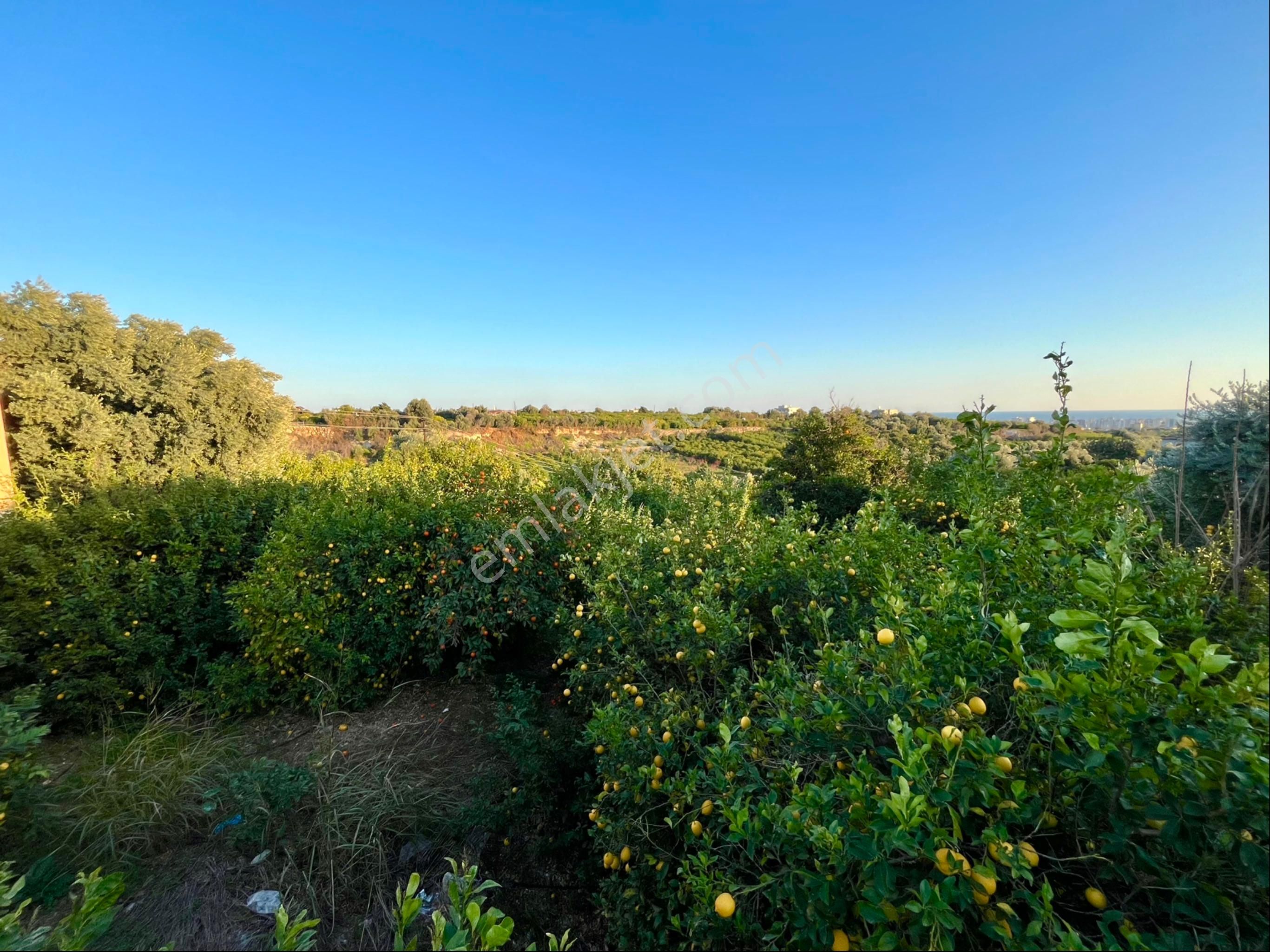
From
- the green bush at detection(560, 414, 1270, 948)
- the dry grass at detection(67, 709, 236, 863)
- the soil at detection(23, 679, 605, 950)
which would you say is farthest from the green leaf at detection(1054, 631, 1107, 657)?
the dry grass at detection(67, 709, 236, 863)

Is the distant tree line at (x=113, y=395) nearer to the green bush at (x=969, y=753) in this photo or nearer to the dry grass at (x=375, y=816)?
the dry grass at (x=375, y=816)

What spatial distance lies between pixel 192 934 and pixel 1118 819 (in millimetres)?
2842

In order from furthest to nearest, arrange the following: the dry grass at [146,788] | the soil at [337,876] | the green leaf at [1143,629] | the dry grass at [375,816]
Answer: the dry grass at [146,788] < the dry grass at [375,816] < the soil at [337,876] < the green leaf at [1143,629]

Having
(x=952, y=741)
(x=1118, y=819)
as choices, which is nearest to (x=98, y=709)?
(x=952, y=741)

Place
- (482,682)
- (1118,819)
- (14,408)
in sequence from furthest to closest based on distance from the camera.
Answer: (14,408)
(482,682)
(1118,819)

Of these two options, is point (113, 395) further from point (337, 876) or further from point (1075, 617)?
point (1075, 617)

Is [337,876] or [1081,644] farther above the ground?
[1081,644]

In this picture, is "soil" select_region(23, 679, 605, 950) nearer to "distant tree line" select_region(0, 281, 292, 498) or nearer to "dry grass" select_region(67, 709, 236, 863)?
"dry grass" select_region(67, 709, 236, 863)

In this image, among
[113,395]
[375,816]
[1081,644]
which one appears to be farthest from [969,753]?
[113,395]

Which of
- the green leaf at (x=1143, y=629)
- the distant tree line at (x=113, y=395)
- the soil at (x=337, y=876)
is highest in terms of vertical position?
the distant tree line at (x=113, y=395)

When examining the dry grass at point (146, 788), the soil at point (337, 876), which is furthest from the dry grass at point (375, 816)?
the dry grass at point (146, 788)

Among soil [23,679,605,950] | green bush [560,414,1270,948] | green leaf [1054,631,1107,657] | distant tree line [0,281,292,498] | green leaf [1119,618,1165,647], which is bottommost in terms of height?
soil [23,679,605,950]

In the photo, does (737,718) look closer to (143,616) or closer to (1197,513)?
(1197,513)

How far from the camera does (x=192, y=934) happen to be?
1750 millimetres
